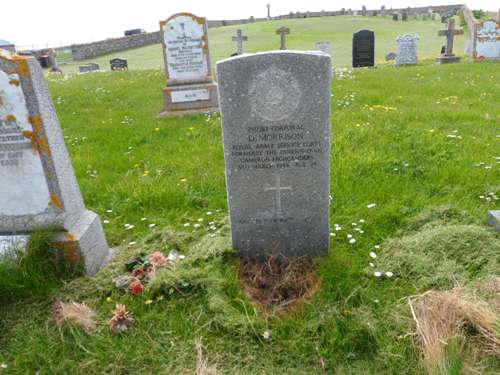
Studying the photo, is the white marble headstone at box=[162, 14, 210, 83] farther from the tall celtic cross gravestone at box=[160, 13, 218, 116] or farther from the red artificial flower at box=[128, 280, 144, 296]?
the red artificial flower at box=[128, 280, 144, 296]

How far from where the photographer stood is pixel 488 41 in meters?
13.9

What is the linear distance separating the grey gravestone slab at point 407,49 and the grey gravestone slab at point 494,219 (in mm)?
13395

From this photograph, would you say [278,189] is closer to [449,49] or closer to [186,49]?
[186,49]

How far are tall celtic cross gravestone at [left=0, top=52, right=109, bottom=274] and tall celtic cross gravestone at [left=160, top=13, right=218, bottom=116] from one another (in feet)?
18.5

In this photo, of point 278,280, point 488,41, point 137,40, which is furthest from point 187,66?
point 137,40

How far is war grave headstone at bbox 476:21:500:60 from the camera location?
Answer: 13824 millimetres

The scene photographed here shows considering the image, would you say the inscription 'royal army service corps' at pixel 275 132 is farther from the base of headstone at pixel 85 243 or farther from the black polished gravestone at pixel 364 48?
the black polished gravestone at pixel 364 48

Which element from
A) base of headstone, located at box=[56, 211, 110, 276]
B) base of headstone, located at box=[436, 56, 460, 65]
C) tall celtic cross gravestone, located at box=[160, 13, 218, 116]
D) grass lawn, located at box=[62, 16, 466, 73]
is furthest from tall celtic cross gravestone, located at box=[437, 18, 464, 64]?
base of headstone, located at box=[56, 211, 110, 276]

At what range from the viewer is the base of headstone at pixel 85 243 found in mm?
3062

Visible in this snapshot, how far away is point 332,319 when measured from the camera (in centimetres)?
260

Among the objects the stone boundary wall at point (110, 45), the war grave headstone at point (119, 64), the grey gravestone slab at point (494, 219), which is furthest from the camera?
Answer: the stone boundary wall at point (110, 45)

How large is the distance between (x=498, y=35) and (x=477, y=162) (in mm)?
11861

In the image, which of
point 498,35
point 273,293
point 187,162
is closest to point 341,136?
point 187,162

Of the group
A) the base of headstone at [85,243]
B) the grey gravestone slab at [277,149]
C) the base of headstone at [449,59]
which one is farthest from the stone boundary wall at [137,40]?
the grey gravestone slab at [277,149]
